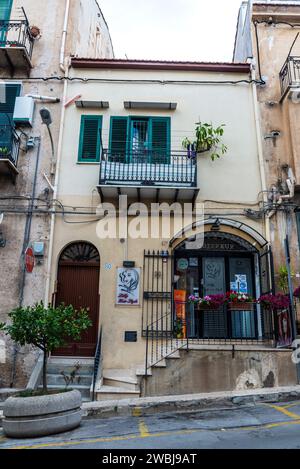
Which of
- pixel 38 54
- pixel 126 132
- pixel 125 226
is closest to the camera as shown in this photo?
pixel 125 226

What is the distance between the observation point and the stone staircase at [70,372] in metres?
8.95

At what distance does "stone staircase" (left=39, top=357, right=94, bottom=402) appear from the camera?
8953 millimetres

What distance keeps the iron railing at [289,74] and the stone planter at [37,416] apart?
34.3 ft

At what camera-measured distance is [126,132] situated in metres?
11.9

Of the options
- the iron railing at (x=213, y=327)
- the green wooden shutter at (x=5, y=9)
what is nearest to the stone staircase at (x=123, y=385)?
the iron railing at (x=213, y=327)

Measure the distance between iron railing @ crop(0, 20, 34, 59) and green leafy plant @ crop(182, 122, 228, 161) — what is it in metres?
5.87

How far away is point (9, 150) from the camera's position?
11250 mm

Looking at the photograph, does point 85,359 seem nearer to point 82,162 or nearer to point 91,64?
point 82,162

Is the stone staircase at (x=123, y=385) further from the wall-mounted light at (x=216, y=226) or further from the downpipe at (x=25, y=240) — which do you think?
the wall-mounted light at (x=216, y=226)

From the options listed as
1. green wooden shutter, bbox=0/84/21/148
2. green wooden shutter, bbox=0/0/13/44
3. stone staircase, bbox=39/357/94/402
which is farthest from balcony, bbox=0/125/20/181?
stone staircase, bbox=39/357/94/402

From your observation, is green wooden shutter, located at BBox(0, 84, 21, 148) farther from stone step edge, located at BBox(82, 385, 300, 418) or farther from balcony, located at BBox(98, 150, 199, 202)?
stone step edge, located at BBox(82, 385, 300, 418)

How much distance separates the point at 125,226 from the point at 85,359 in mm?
3699

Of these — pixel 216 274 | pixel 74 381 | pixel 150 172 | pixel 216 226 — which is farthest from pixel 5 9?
pixel 74 381

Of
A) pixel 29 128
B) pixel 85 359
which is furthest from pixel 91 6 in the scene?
pixel 85 359
